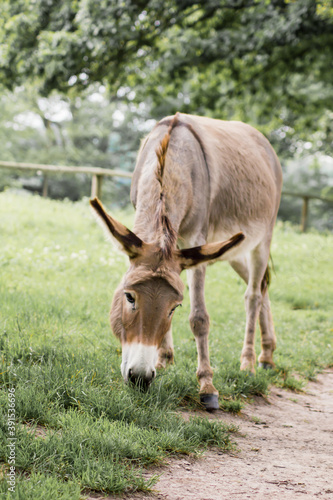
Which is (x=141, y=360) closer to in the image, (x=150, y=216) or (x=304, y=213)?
(x=150, y=216)

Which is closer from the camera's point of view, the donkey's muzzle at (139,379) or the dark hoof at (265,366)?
the donkey's muzzle at (139,379)

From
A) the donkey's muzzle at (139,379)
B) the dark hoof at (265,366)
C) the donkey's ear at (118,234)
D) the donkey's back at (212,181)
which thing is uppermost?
the donkey's back at (212,181)

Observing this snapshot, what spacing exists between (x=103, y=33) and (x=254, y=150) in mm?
4706

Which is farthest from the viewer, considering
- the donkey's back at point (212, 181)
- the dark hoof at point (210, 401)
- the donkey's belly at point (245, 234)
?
the donkey's belly at point (245, 234)

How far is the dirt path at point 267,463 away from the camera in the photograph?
2.62m

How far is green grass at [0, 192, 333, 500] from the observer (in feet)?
8.35

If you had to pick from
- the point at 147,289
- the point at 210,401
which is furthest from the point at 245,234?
the point at 147,289

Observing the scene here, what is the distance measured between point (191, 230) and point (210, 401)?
51.0 inches

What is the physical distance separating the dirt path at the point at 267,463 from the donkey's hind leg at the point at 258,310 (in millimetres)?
700

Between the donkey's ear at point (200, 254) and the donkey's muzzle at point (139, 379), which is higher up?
the donkey's ear at point (200, 254)

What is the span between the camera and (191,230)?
3.99 metres

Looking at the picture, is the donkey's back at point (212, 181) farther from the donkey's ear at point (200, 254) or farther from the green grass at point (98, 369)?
the green grass at point (98, 369)

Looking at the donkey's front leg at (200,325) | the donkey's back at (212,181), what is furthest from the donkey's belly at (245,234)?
the donkey's front leg at (200,325)

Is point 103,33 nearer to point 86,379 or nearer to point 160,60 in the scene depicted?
point 160,60
